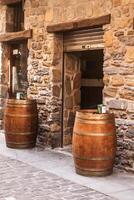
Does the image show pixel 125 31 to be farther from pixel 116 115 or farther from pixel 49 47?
pixel 49 47

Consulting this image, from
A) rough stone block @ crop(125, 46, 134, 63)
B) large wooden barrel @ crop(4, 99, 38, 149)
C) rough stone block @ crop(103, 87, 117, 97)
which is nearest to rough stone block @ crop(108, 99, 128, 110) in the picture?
rough stone block @ crop(103, 87, 117, 97)

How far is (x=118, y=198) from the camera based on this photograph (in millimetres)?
4844

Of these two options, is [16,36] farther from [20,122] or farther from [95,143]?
[95,143]

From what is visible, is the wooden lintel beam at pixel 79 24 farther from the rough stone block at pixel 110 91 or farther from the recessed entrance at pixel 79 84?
the rough stone block at pixel 110 91

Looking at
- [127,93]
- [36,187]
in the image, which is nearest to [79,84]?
[127,93]

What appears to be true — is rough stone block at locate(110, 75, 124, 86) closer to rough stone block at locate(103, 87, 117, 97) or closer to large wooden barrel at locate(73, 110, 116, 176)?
rough stone block at locate(103, 87, 117, 97)

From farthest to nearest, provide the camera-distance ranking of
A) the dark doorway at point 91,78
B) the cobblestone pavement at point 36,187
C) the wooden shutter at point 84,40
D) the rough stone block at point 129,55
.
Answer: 1. the dark doorway at point 91,78
2. the wooden shutter at point 84,40
3. the rough stone block at point 129,55
4. the cobblestone pavement at point 36,187

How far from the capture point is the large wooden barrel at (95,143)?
5.65 m

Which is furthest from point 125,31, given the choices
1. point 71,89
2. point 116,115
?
point 71,89

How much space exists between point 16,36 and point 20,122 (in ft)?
6.57

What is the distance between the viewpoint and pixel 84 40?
6.98 metres

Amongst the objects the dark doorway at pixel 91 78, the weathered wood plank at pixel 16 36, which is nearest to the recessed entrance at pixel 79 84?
the dark doorway at pixel 91 78

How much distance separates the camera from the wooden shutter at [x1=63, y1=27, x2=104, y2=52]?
666 cm

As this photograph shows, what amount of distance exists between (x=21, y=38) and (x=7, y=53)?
1049mm
